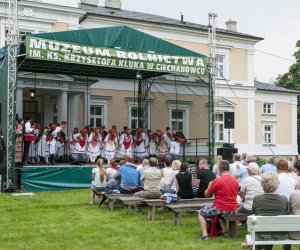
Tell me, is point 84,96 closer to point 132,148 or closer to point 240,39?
point 132,148

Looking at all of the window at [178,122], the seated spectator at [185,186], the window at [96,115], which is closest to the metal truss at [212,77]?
the window at [178,122]

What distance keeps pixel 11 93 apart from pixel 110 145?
20.7ft

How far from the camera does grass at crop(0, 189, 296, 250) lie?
327 inches

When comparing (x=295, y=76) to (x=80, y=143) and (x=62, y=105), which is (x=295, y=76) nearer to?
(x=62, y=105)

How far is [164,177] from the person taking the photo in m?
12.3

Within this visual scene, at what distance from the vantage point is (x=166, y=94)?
868 inches

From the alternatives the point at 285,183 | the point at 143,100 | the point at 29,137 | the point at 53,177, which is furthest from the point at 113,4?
the point at 285,183

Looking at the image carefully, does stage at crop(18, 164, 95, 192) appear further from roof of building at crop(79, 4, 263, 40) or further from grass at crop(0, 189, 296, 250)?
roof of building at crop(79, 4, 263, 40)

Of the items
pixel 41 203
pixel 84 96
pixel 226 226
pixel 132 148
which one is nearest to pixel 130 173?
pixel 41 203

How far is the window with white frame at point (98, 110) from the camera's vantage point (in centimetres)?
2631

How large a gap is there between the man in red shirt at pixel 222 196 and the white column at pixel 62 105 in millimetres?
15347

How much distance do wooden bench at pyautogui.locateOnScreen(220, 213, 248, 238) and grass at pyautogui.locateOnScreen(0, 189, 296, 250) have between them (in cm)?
15

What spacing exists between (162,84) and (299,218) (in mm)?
16043

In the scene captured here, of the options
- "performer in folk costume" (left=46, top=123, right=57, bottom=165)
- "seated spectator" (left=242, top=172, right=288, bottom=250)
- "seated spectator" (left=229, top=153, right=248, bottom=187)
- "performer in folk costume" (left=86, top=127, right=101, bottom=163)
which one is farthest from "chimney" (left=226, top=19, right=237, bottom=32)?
"seated spectator" (left=242, top=172, right=288, bottom=250)
